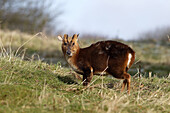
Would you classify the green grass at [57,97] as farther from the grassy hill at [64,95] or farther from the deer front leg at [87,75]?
the deer front leg at [87,75]

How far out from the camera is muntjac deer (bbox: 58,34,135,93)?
370cm

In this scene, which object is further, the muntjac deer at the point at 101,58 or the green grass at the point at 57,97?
the muntjac deer at the point at 101,58

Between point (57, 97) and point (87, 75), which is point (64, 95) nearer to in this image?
point (57, 97)

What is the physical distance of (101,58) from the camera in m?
3.79

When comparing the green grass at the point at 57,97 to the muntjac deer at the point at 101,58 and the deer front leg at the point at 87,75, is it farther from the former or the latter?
the muntjac deer at the point at 101,58

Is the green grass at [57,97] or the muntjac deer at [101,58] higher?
the muntjac deer at [101,58]

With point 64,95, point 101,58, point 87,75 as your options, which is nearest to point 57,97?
point 64,95

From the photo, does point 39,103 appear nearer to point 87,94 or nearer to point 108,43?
point 87,94

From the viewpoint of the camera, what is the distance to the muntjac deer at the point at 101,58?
3701 millimetres

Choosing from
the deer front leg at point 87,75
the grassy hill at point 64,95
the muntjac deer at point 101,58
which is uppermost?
the muntjac deer at point 101,58

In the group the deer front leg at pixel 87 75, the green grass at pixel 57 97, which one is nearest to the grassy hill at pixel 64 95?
→ the green grass at pixel 57 97

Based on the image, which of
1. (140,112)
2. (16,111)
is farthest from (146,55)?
(16,111)

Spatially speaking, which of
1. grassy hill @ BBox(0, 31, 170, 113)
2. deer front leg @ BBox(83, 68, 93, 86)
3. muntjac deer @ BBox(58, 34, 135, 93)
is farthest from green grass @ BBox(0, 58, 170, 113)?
muntjac deer @ BBox(58, 34, 135, 93)

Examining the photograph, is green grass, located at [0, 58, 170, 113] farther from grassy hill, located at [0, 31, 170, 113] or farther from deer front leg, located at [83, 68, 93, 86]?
deer front leg, located at [83, 68, 93, 86]
